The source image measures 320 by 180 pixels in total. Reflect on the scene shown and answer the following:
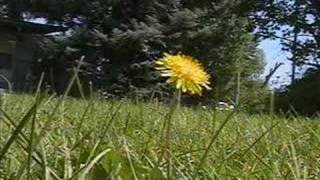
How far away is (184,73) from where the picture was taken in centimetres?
61

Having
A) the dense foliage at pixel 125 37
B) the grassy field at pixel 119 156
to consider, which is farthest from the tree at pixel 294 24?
the grassy field at pixel 119 156

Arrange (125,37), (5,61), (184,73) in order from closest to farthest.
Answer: (184,73), (125,37), (5,61)

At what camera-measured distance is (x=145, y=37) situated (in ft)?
46.1

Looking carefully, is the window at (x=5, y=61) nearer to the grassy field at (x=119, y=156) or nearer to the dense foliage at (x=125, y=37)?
the dense foliage at (x=125, y=37)

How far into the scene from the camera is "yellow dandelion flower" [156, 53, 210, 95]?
582 millimetres

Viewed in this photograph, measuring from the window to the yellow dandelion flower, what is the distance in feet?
54.5

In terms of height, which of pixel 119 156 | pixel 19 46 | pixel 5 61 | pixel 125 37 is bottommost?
pixel 119 156

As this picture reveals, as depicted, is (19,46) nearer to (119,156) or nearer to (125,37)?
(125,37)

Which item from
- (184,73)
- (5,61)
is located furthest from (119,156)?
(5,61)

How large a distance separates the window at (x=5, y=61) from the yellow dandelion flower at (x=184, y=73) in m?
16.6

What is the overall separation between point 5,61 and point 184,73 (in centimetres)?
1683

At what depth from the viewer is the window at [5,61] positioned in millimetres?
16812

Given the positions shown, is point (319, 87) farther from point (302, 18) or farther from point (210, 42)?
point (302, 18)

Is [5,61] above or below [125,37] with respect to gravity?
below
